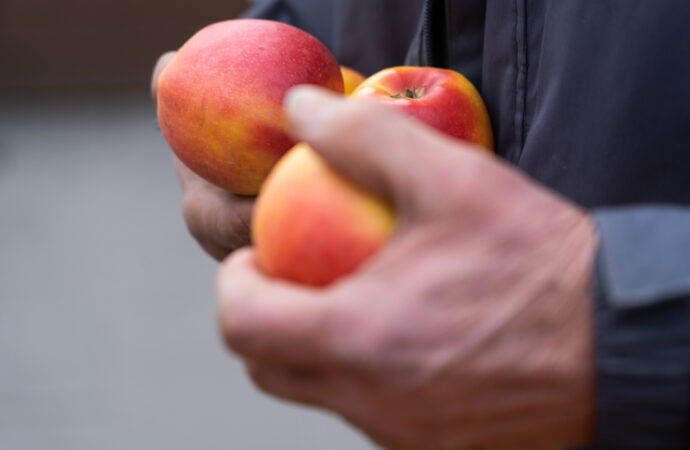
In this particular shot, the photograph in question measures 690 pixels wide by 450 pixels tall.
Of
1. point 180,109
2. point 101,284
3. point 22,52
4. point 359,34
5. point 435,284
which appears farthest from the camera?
point 22,52

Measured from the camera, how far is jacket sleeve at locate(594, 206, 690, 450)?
36cm

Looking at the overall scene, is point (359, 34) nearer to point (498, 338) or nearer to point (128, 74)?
point (498, 338)

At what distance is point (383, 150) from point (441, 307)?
0.30ft

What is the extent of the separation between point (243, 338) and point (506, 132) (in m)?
0.39

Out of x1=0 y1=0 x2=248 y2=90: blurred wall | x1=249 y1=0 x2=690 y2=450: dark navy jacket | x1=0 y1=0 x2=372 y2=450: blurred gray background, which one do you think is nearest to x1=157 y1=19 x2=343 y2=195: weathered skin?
x1=249 y1=0 x2=690 y2=450: dark navy jacket

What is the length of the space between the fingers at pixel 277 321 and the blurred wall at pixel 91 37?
9.63 feet

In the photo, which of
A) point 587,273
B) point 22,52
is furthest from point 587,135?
point 22,52

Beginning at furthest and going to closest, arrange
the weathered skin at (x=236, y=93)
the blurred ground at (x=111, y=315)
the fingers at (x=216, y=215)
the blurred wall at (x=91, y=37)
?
the blurred wall at (x=91, y=37)
the blurred ground at (x=111, y=315)
the fingers at (x=216, y=215)
the weathered skin at (x=236, y=93)

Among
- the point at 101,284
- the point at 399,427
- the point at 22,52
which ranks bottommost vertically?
the point at 101,284

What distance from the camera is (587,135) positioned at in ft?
1.80

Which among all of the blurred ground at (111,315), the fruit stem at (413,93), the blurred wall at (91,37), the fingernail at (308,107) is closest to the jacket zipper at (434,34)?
the fruit stem at (413,93)

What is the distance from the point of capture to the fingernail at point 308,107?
0.38 metres

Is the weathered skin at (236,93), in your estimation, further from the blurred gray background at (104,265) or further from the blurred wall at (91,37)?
the blurred wall at (91,37)

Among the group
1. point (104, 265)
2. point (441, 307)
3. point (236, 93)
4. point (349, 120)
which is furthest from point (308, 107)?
point (104, 265)
